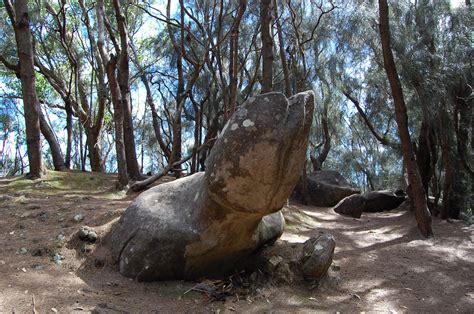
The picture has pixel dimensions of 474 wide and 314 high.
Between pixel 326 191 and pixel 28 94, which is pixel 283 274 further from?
pixel 326 191

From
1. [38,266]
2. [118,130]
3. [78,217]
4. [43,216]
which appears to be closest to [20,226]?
[43,216]

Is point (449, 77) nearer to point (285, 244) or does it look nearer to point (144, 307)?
point (285, 244)

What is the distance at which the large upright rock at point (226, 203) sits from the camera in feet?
10.8

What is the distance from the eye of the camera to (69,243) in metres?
4.22

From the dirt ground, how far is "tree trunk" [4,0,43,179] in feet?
1.39

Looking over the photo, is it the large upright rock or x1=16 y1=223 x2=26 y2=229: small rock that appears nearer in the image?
the large upright rock

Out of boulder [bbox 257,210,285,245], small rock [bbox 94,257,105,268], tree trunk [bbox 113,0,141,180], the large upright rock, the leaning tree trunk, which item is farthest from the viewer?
tree trunk [bbox 113,0,141,180]

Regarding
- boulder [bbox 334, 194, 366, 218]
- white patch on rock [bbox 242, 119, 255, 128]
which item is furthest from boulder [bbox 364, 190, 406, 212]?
white patch on rock [bbox 242, 119, 255, 128]

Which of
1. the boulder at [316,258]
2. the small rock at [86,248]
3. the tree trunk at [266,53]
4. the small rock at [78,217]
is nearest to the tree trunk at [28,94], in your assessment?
the small rock at [78,217]

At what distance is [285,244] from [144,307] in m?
1.90

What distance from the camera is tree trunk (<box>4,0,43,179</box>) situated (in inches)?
280

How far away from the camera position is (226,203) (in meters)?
3.54

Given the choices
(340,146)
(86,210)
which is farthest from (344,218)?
(340,146)

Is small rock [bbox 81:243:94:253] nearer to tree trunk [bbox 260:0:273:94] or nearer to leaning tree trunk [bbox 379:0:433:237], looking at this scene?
tree trunk [bbox 260:0:273:94]
